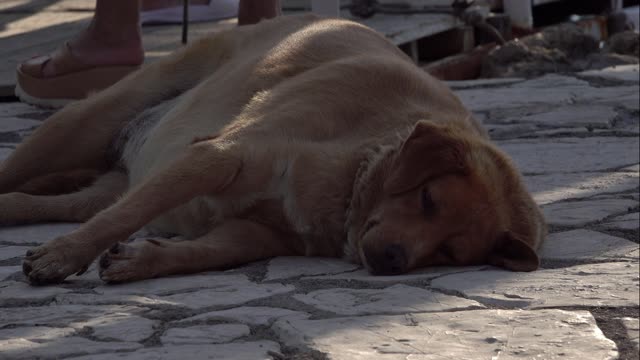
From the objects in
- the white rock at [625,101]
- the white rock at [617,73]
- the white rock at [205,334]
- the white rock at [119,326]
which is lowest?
the white rock at [617,73]

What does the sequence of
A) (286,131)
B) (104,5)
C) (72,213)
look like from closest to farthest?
(286,131)
(72,213)
(104,5)

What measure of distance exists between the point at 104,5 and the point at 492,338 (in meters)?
3.80

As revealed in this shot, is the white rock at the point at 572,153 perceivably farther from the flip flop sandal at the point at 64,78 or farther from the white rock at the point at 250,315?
the white rock at the point at 250,315

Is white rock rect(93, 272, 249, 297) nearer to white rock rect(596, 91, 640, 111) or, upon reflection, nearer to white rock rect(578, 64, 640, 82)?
white rock rect(596, 91, 640, 111)

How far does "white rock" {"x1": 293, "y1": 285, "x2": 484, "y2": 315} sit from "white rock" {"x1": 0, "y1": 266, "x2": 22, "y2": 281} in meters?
0.86

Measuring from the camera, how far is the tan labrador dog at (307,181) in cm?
378

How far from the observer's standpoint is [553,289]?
360 centimetres

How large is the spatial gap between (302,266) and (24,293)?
857 mm

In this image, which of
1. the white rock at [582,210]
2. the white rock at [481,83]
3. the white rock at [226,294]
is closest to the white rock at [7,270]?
the white rock at [226,294]

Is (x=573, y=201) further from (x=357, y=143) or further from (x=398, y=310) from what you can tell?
(x=398, y=310)

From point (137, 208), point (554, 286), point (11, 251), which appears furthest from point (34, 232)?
point (554, 286)

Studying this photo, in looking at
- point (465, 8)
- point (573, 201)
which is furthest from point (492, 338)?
point (465, 8)

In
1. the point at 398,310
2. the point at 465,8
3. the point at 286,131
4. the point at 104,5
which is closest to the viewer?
the point at 398,310

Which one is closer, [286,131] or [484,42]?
[286,131]
